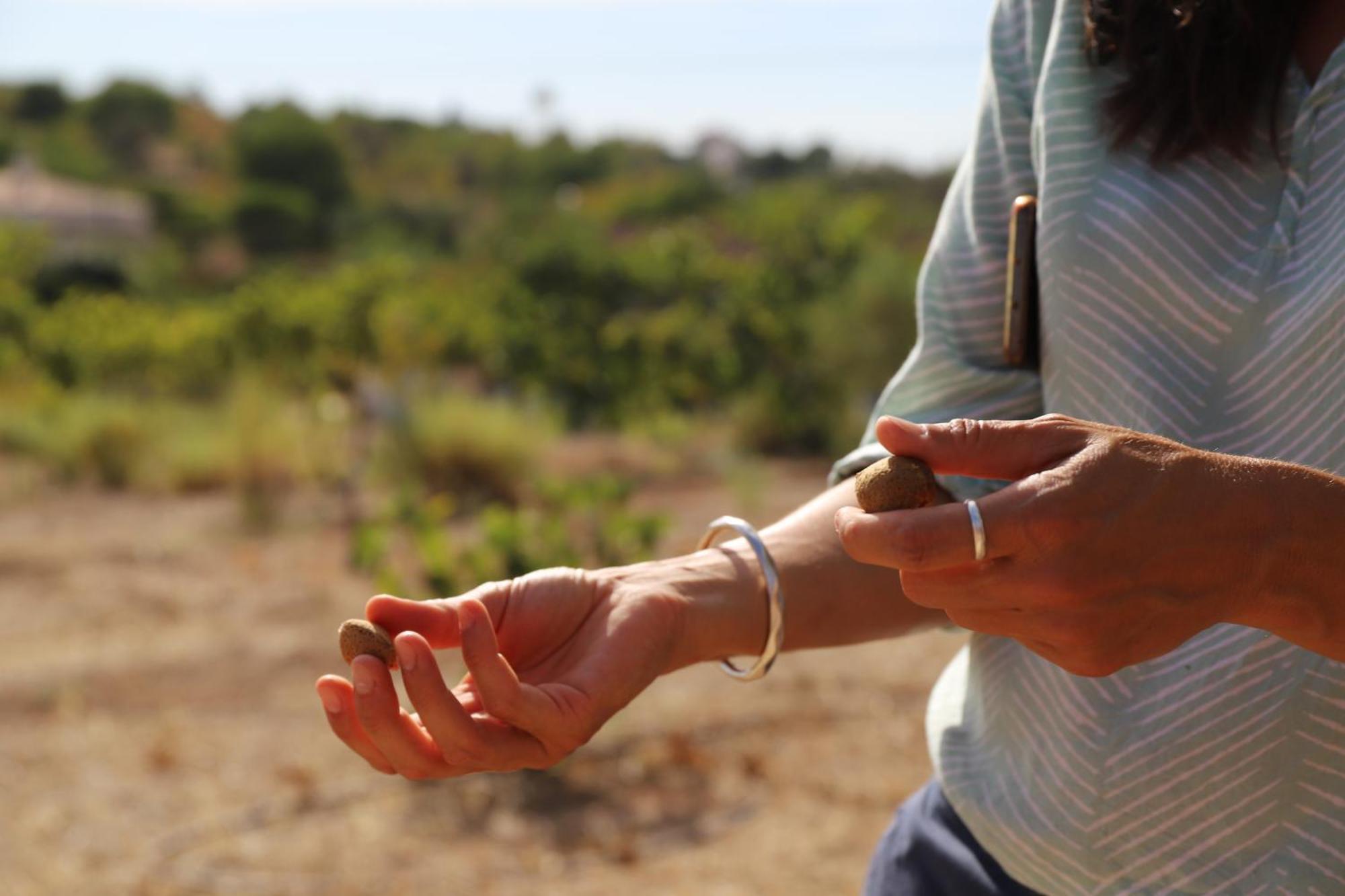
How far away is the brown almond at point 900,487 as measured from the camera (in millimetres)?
1044

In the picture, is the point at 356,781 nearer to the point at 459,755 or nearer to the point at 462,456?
the point at 459,755

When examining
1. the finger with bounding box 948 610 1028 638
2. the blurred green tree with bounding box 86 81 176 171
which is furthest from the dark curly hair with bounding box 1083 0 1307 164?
the blurred green tree with bounding box 86 81 176 171

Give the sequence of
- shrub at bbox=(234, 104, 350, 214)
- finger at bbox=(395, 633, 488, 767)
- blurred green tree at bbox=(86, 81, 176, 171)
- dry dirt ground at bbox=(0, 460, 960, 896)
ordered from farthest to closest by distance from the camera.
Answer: blurred green tree at bbox=(86, 81, 176, 171)
shrub at bbox=(234, 104, 350, 214)
dry dirt ground at bbox=(0, 460, 960, 896)
finger at bbox=(395, 633, 488, 767)

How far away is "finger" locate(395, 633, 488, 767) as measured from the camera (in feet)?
3.83

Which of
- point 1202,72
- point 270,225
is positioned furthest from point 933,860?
point 270,225

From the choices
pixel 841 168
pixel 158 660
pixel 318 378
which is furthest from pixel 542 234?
pixel 841 168

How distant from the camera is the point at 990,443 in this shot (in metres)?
0.91

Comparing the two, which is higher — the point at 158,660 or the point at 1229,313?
the point at 1229,313

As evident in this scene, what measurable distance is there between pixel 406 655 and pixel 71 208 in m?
35.6

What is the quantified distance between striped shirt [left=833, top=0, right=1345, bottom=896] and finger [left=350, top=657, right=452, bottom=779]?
1.82ft

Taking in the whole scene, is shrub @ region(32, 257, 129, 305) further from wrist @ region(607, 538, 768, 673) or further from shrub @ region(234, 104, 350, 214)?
wrist @ region(607, 538, 768, 673)

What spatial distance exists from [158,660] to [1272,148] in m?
5.33

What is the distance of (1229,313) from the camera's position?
1.17 m

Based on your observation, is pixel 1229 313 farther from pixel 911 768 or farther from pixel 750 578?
pixel 911 768
